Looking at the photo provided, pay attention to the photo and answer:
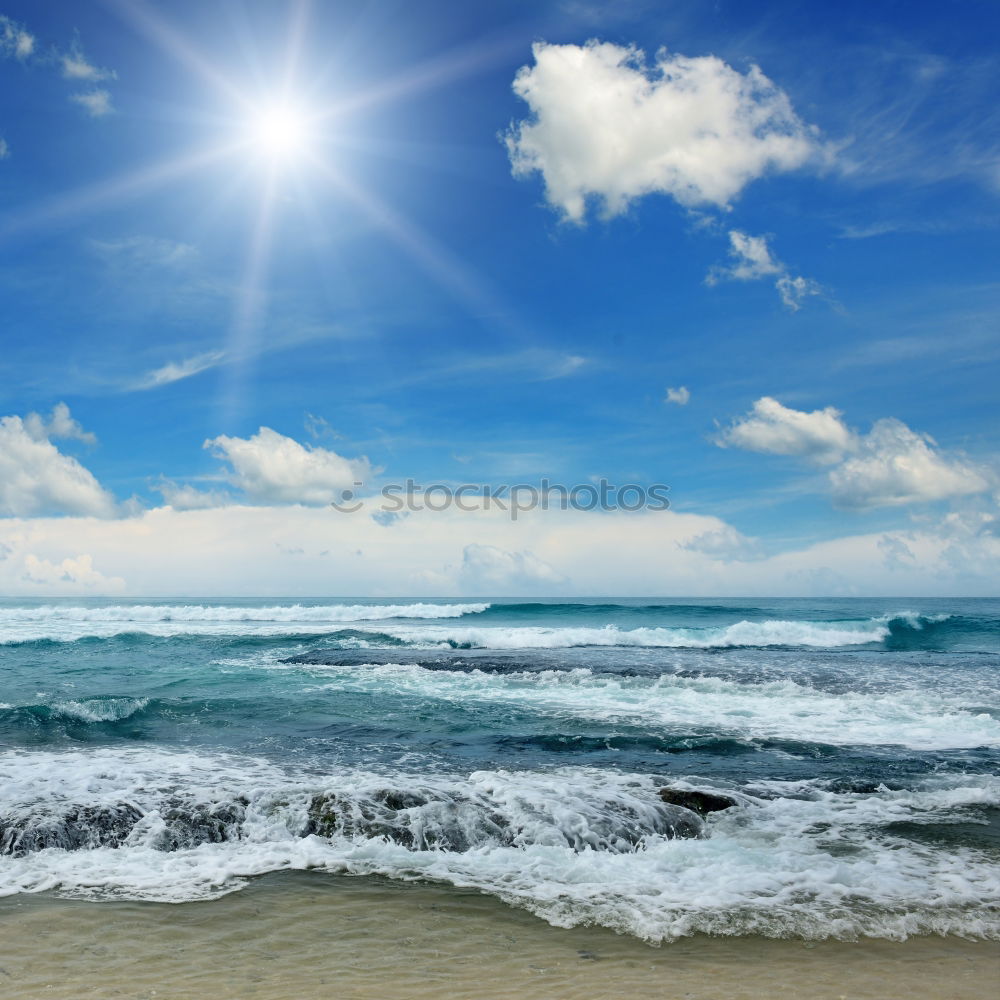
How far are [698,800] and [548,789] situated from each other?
1.88 metres

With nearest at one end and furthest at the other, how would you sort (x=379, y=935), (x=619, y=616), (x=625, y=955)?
(x=625, y=955) < (x=379, y=935) < (x=619, y=616)

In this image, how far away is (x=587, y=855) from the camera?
7.10 m

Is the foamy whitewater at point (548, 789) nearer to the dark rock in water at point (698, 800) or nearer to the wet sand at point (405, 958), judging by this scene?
the dark rock in water at point (698, 800)

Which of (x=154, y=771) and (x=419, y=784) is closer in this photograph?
(x=419, y=784)

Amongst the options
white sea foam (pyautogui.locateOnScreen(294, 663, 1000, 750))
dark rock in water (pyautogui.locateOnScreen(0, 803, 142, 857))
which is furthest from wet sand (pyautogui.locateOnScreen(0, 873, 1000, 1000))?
white sea foam (pyautogui.locateOnScreen(294, 663, 1000, 750))

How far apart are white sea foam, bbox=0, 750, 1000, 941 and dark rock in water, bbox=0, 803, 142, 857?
0.58ft

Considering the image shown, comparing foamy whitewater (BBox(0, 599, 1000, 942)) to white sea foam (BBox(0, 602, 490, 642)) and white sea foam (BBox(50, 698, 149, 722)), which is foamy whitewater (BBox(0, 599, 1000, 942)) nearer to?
white sea foam (BBox(50, 698, 149, 722))

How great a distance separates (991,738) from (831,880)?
335 inches

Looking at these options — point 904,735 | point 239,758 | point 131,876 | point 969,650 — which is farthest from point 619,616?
point 131,876

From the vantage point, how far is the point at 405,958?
5.14 meters

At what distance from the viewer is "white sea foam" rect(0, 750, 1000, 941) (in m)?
5.86

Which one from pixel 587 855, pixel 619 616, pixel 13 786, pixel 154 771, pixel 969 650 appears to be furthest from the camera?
pixel 619 616

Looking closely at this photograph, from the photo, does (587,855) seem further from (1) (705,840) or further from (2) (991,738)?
(2) (991,738)

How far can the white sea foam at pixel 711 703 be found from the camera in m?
13.1
